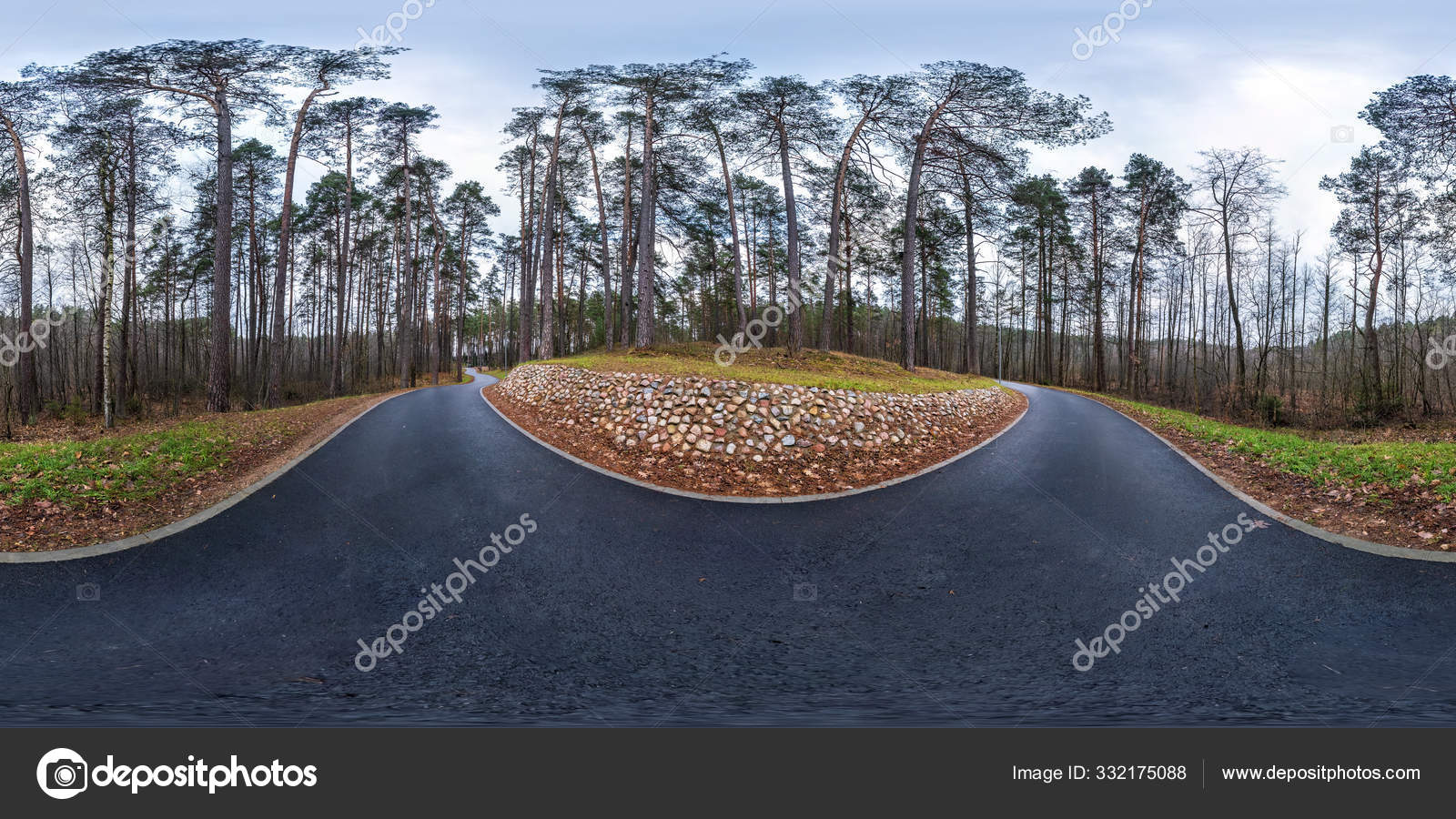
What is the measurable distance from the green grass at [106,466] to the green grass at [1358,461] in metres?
17.2

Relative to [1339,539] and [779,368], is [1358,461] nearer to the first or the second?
[1339,539]

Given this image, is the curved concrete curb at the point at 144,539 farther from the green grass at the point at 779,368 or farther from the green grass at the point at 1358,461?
the green grass at the point at 1358,461

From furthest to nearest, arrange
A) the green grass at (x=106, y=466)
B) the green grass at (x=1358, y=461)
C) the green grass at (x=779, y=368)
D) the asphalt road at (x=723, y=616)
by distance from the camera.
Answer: the green grass at (x=779, y=368) < the green grass at (x=1358, y=461) < the green grass at (x=106, y=466) < the asphalt road at (x=723, y=616)

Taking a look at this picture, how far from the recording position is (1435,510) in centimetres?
775

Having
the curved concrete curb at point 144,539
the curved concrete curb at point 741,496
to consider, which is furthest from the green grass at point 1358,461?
the curved concrete curb at point 144,539

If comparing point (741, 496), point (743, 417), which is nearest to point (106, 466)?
point (741, 496)

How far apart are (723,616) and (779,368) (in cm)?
1265

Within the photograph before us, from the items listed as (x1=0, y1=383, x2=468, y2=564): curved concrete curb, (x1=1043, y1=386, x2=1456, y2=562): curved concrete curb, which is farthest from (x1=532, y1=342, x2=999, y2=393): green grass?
(x1=0, y1=383, x2=468, y2=564): curved concrete curb

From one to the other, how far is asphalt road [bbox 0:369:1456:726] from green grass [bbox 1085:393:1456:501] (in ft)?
6.56

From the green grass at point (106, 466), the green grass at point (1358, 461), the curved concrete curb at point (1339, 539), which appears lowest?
the curved concrete curb at point (1339, 539)

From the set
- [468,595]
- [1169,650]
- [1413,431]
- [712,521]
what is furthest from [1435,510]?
[1413,431]

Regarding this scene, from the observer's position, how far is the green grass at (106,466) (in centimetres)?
845

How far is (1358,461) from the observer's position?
9.77 meters

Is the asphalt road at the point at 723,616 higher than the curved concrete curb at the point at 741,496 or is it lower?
lower
